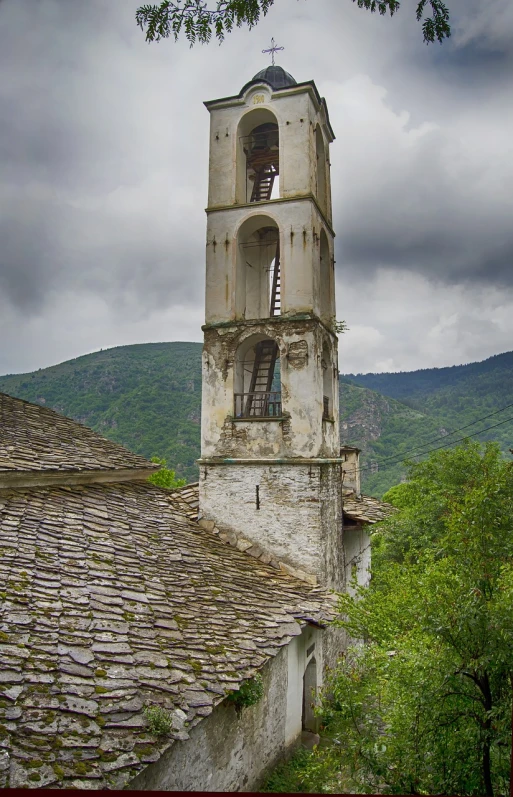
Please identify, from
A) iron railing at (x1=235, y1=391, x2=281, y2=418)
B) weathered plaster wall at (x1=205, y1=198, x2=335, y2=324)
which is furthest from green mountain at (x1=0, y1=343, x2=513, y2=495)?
weathered plaster wall at (x1=205, y1=198, x2=335, y2=324)

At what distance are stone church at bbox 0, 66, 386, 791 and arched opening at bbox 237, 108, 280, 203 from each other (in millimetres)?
51

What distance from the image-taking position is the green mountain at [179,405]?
25.6 metres

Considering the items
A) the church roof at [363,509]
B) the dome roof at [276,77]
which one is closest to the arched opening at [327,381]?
the church roof at [363,509]

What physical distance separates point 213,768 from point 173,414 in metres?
33.9

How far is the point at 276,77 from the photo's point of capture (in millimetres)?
11195

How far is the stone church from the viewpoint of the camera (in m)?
4.23

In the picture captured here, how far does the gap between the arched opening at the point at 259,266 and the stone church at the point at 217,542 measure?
0.16 feet

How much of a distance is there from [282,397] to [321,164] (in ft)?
18.7

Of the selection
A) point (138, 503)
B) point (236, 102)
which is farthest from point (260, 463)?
point (236, 102)

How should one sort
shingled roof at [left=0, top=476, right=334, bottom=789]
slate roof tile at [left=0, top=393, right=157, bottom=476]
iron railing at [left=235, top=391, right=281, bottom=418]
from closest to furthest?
shingled roof at [left=0, top=476, right=334, bottom=789]
slate roof tile at [left=0, top=393, right=157, bottom=476]
iron railing at [left=235, top=391, right=281, bottom=418]

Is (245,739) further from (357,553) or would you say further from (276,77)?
(276,77)

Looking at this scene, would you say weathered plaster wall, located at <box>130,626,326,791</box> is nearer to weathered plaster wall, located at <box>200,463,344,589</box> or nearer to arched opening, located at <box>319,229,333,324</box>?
weathered plaster wall, located at <box>200,463,344,589</box>

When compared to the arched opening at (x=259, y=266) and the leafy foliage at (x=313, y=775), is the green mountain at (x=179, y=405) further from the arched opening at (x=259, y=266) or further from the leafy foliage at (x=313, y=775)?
the leafy foliage at (x=313, y=775)

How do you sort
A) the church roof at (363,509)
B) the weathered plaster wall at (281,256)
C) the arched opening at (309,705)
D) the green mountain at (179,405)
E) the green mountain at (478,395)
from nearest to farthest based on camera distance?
the arched opening at (309,705) → the weathered plaster wall at (281,256) → the church roof at (363,509) → the green mountain at (478,395) → the green mountain at (179,405)
